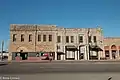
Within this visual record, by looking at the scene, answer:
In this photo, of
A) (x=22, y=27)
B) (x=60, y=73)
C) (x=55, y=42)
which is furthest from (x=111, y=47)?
(x=60, y=73)

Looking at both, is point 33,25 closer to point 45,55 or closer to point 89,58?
point 45,55

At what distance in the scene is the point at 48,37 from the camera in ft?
146

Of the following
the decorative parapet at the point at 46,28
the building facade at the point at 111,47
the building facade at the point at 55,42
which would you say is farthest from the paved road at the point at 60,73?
the building facade at the point at 111,47

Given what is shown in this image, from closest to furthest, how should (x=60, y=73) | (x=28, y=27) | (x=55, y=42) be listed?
(x=60, y=73), (x=55, y=42), (x=28, y=27)

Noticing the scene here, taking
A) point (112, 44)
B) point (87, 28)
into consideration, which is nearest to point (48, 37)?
point (87, 28)

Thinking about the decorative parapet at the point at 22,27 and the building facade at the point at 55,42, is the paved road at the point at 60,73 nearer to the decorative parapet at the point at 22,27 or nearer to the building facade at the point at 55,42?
the building facade at the point at 55,42

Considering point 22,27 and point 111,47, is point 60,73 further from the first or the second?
point 111,47

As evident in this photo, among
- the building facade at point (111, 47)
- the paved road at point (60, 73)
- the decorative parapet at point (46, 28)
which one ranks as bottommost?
the paved road at point (60, 73)

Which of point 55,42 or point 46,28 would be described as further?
point 46,28

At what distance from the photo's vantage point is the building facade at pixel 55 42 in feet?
145

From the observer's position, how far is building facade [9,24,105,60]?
44.2 meters

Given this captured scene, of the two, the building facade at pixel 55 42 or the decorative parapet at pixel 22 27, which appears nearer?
the building facade at pixel 55 42

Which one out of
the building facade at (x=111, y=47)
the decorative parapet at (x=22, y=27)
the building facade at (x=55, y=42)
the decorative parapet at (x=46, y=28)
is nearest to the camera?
the building facade at (x=55, y=42)

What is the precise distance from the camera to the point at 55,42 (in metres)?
44.3
